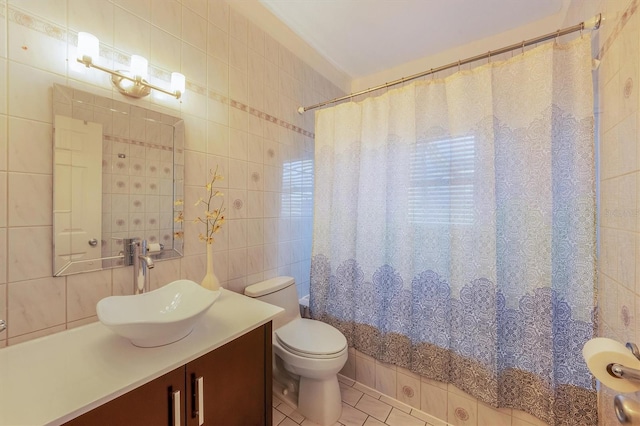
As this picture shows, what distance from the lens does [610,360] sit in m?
0.65

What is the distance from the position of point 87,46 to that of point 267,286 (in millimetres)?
1457

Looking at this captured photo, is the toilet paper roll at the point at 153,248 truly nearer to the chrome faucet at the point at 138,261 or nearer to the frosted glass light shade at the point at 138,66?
the chrome faucet at the point at 138,261

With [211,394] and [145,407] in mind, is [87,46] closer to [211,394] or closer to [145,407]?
[145,407]

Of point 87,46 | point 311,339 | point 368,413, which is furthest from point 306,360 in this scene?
point 87,46

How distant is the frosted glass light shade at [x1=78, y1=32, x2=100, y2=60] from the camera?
0.97 meters

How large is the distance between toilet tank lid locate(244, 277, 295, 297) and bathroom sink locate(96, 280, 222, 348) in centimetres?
49

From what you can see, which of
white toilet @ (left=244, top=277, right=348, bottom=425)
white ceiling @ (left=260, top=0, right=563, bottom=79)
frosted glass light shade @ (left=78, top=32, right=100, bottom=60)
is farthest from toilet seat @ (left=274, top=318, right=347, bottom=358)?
white ceiling @ (left=260, top=0, right=563, bottom=79)

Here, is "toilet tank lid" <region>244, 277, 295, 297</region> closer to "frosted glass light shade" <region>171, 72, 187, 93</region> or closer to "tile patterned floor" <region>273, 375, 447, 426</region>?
"tile patterned floor" <region>273, 375, 447, 426</region>

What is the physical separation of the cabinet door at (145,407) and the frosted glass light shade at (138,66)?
Result: 1.25 m

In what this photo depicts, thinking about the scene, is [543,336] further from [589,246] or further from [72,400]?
A: [72,400]

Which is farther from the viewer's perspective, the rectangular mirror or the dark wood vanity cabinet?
the rectangular mirror

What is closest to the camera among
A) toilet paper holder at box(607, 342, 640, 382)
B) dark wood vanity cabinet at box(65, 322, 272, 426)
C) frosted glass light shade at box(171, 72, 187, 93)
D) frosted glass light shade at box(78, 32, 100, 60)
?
toilet paper holder at box(607, 342, 640, 382)

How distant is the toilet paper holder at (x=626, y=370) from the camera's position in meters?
0.58

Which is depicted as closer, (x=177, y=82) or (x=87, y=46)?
(x=87, y=46)
